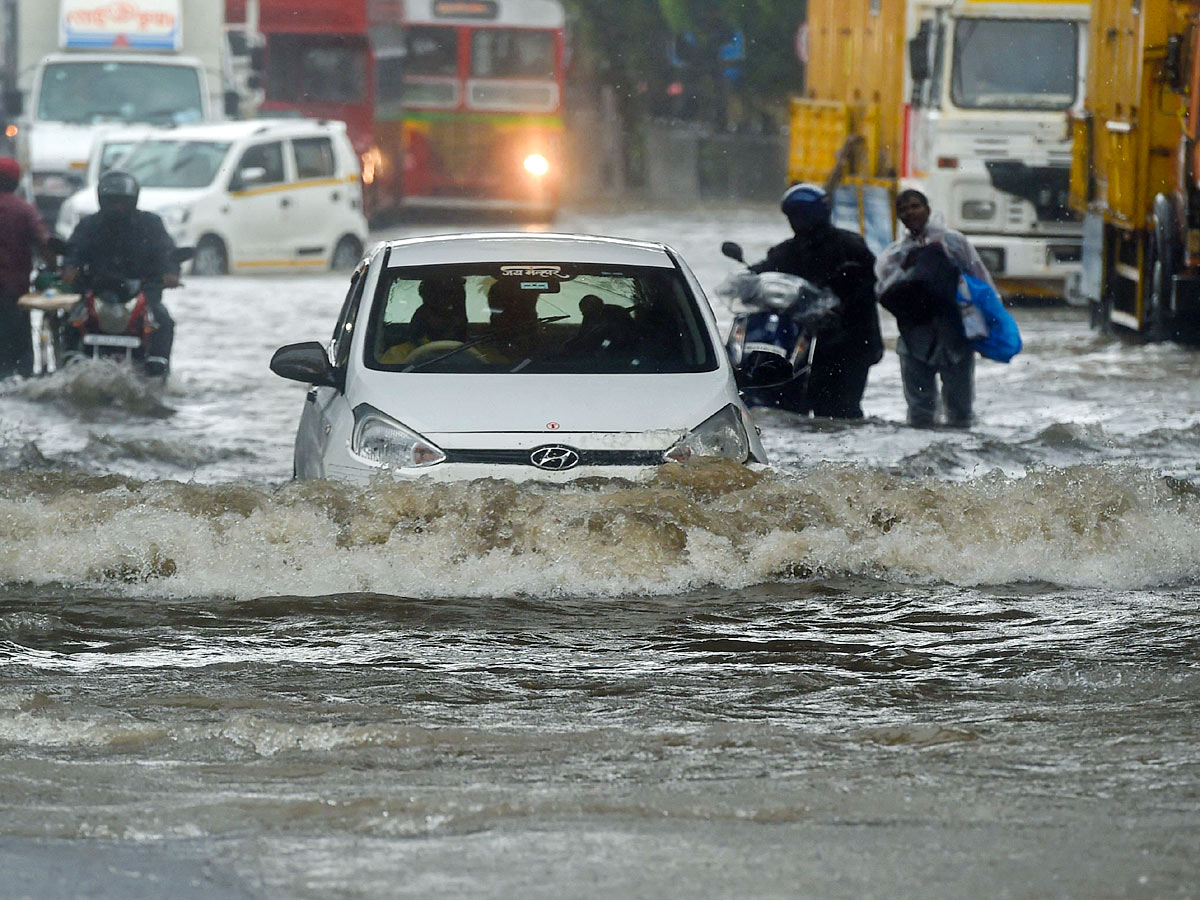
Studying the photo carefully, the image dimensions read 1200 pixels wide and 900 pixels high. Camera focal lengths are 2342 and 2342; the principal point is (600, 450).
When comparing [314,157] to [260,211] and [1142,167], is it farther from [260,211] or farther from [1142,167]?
[1142,167]

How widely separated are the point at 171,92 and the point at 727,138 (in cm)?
2444

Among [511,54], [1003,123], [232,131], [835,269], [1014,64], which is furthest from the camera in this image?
[511,54]

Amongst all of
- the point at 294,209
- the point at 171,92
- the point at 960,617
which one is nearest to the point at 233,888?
the point at 960,617

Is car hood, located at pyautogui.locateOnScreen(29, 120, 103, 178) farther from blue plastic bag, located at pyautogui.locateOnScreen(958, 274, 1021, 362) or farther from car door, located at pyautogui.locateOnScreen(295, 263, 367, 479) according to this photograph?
car door, located at pyautogui.locateOnScreen(295, 263, 367, 479)

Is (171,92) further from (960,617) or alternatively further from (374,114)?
(960,617)

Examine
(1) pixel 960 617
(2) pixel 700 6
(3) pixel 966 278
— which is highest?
(2) pixel 700 6

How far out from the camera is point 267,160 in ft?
82.8

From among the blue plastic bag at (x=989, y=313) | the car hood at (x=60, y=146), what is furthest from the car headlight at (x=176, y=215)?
the blue plastic bag at (x=989, y=313)

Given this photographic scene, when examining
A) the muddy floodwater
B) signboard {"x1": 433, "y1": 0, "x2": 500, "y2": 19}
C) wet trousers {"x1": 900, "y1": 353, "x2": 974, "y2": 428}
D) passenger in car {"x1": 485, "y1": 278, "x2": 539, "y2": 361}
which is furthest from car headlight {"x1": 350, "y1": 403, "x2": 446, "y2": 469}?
signboard {"x1": 433, "y1": 0, "x2": 500, "y2": 19}

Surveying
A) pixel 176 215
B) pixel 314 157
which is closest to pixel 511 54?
pixel 314 157

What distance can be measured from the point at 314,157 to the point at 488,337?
17778mm

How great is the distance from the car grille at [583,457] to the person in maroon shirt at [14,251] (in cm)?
744

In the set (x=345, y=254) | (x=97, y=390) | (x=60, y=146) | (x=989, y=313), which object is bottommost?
(x=97, y=390)

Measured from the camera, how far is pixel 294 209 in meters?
25.3
